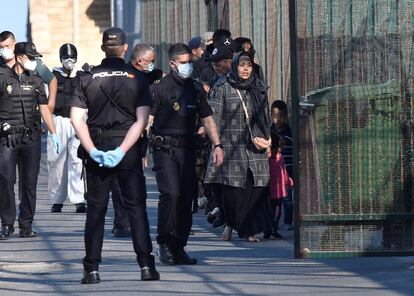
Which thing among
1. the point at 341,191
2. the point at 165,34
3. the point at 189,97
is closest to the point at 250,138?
the point at 189,97

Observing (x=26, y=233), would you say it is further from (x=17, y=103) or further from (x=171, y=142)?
(x=171, y=142)

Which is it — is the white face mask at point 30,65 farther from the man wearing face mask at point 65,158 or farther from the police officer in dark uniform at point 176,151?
the police officer in dark uniform at point 176,151

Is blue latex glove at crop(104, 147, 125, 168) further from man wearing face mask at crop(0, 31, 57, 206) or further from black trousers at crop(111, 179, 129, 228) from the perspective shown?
man wearing face mask at crop(0, 31, 57, 206)

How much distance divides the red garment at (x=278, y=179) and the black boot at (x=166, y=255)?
259cm

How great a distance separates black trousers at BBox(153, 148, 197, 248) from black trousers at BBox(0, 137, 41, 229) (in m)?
2.94

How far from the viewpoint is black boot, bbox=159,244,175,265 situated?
1289 centimetres

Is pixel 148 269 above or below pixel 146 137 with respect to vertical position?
below

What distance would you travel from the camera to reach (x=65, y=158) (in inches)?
739

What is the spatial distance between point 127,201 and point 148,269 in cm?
48

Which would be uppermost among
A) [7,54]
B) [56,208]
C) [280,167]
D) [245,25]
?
[245,25]

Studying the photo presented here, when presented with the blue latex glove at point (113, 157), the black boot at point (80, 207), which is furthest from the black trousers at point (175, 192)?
the black boot at point (80, 207)

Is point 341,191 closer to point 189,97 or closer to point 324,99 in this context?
point 324,99

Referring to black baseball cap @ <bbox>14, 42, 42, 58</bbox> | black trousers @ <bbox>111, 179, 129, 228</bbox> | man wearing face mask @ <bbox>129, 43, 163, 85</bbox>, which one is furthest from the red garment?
black baseball cap @ <bbox>14, 42, 42, 58</bbox>

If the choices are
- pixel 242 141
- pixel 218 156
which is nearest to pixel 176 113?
pixel 218 156
